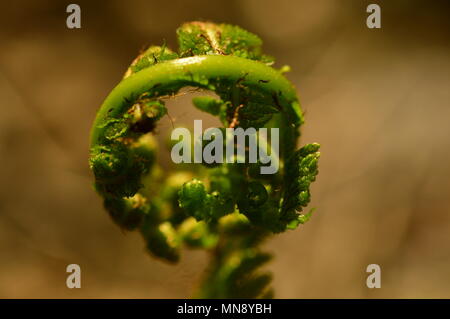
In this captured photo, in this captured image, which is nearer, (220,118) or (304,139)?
(220,118)

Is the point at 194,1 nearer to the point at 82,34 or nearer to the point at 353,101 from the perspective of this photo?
the point at 82,34

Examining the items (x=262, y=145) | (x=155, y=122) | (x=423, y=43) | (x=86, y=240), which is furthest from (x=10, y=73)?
(x=423, y=43)

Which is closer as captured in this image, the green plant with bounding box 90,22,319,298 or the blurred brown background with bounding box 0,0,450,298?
the green plant with bounding box 90,22,319,298

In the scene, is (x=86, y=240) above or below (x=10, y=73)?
below

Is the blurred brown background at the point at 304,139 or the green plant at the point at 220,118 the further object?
the blurred brown background at the point at 304,139

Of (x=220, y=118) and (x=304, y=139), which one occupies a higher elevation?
(x=304, y=139)

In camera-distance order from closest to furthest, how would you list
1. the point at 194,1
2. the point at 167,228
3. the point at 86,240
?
1. the point at 167,228
2. the point at 86,240
3. the point at 194,1

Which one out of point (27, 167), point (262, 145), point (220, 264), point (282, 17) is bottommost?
point (220, 264)

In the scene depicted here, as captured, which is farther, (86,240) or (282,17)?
(282,17)
